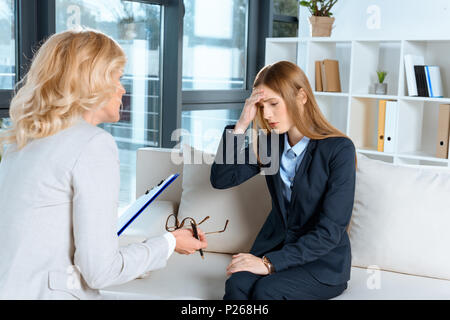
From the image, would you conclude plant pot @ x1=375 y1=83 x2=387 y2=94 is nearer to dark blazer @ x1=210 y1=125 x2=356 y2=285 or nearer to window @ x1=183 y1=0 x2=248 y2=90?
window @ x1=183 y1=0 x2=248 y2=90

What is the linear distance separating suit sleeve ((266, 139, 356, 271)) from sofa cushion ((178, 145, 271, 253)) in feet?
1.47

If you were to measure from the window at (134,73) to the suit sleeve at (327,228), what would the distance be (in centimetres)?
210

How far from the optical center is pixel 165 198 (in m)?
2.68

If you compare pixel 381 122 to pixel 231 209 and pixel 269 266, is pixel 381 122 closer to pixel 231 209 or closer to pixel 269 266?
pixel 231 209

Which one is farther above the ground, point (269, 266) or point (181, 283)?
point (269, 266)

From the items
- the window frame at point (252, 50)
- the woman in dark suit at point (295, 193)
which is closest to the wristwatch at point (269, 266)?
the woman in dark suit at point (295, 193)

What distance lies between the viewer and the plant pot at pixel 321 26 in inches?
153

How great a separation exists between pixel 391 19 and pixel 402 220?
2205 millimetres

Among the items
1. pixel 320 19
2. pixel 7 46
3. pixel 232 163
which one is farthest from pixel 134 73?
pixel 232 163

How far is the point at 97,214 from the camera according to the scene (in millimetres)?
1225
